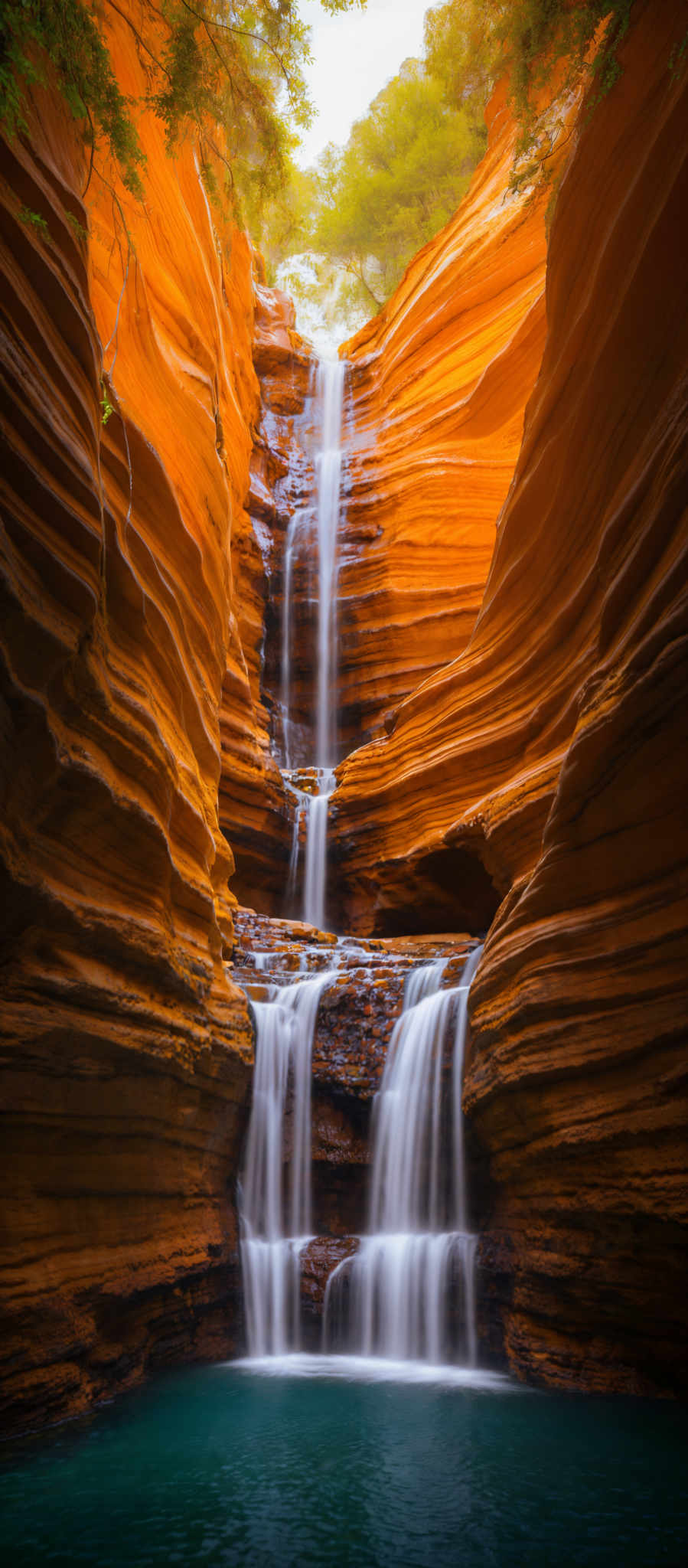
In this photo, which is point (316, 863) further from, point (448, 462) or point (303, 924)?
point (448, 462)

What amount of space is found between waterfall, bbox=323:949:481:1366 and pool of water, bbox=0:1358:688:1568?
3.57 ft

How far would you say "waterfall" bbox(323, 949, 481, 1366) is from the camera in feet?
21.3

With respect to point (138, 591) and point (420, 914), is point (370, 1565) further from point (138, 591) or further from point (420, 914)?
point (420, 914)

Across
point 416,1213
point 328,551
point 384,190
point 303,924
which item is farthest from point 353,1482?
point 384,190

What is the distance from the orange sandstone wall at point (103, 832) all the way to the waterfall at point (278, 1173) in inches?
9.5

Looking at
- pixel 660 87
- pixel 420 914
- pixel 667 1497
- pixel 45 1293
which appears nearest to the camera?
pixel 667 1497

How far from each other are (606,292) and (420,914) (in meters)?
8.15

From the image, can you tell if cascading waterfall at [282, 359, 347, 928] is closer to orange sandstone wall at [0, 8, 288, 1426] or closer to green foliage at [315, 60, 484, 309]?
orange sandstone wall at [0, 8, 288, 1426]

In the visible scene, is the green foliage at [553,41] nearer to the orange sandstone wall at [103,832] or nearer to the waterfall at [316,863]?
the orange sandstone wall at [103,832]

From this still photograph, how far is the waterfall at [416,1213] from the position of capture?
649 centimetres

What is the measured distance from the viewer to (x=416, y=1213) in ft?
23.7

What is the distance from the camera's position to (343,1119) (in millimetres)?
8000

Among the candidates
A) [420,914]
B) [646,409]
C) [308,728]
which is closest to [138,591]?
[646,409]

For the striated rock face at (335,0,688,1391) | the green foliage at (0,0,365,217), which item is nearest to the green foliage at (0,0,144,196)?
the green foliage at (0,0,365,217)
